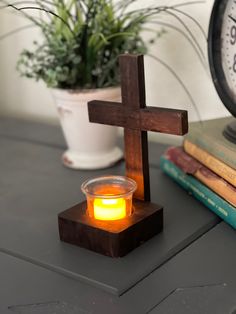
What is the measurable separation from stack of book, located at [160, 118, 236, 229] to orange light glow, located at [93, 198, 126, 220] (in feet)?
0.55

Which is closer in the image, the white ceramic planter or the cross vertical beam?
the cross vertical beam

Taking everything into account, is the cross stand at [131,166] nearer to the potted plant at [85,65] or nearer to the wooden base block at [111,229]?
the wooden base block at [111,229]

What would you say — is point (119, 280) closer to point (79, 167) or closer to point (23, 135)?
point (79, 167)

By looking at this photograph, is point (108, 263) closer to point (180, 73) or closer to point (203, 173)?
point (203, 173)

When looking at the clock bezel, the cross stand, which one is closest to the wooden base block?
the cross stand

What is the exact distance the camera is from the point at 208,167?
96cm

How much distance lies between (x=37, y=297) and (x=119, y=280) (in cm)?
10

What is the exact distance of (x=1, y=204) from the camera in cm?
99

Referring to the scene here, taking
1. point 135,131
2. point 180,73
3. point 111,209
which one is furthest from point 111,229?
point 180,73

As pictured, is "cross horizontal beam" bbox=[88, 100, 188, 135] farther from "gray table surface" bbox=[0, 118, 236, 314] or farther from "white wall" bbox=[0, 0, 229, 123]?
"white wall" bbox=[0, 0, 229, 123]

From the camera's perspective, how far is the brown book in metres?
0.88

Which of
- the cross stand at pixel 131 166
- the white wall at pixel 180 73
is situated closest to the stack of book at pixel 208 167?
the cross stand at pixel 131 166

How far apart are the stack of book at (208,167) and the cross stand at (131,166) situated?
108 millimetres

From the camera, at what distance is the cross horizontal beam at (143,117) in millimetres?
807
